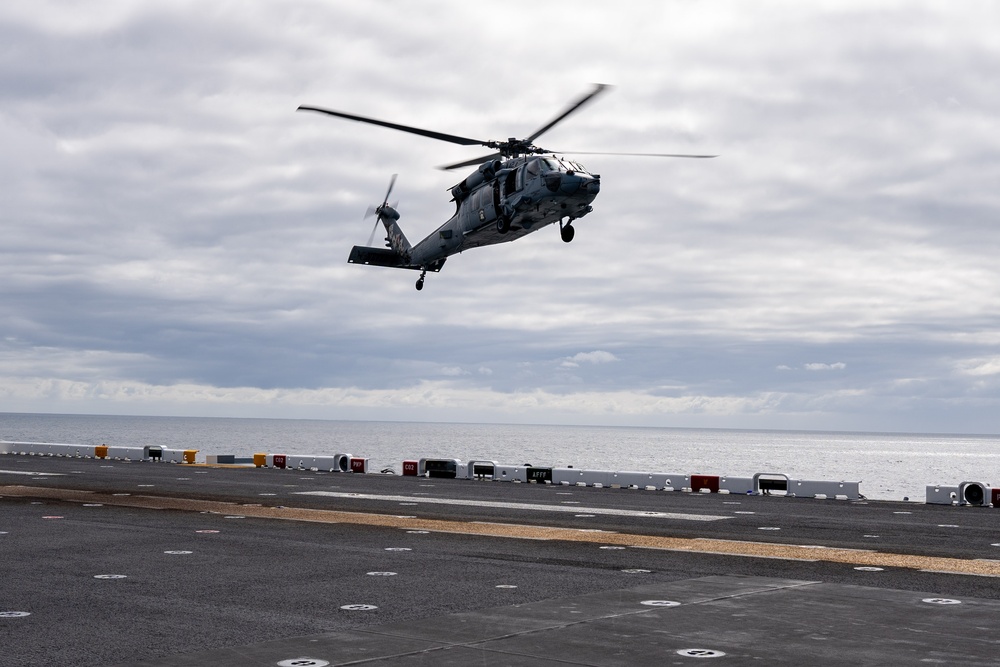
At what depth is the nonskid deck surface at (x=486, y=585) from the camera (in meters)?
9.83

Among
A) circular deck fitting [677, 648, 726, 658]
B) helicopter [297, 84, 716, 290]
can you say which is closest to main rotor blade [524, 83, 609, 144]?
helicopter [297, 84, 716, 290]

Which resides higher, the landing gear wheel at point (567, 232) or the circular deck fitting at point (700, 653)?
the landing gear wheel at point (567, 232)

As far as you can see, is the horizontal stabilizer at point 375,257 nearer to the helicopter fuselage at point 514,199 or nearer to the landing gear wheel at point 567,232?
the helicopter fuselage at point 514,199

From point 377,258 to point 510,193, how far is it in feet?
41.9

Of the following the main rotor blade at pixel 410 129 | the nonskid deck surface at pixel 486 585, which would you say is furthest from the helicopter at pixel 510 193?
the nonskid deck surface at pixel 486 585

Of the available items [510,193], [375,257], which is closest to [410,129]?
[510,193]

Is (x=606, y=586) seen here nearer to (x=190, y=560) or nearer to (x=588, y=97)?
(x=190, y=560)

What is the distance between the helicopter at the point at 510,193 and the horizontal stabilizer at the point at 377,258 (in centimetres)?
259

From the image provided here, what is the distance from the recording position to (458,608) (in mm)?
12055

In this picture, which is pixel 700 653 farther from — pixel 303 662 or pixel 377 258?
pixel 377 258

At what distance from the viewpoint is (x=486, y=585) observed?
1390cm

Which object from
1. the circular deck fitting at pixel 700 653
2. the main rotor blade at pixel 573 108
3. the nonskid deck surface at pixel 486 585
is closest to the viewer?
the circular deck fitting at pixel 700 653

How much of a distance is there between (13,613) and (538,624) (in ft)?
20.3

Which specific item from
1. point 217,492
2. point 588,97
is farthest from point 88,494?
point 588,97
